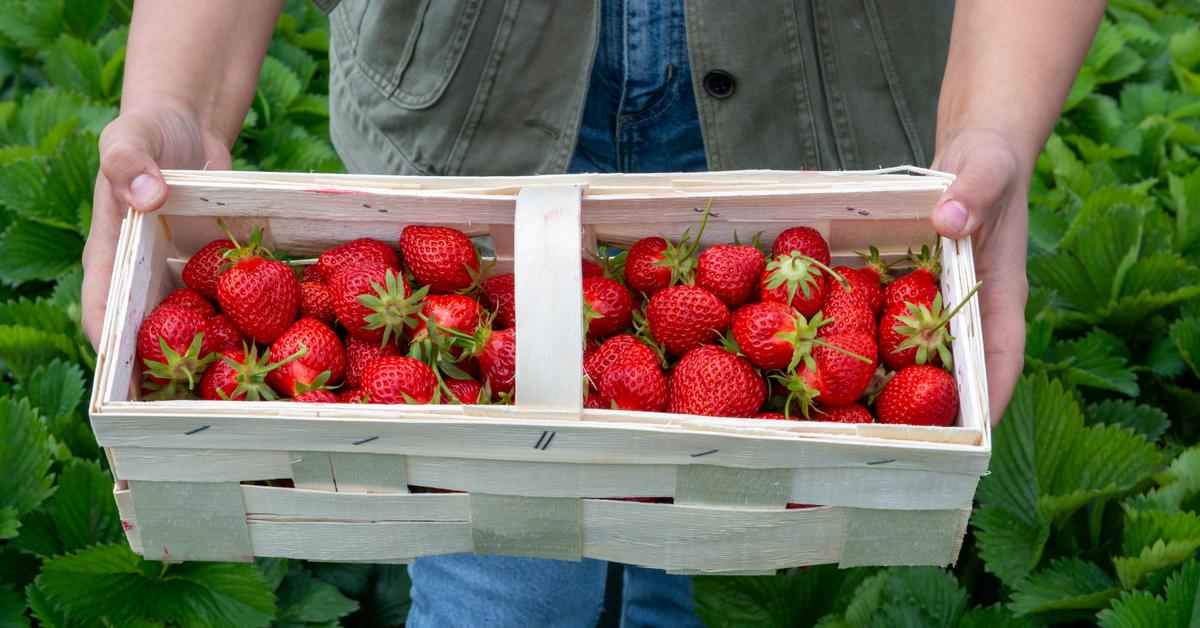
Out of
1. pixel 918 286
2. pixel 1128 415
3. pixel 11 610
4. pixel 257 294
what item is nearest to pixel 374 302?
pixel 257 294

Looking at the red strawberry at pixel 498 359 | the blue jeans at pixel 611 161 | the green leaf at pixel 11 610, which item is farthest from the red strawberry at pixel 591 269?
the green leaf at pixel 11 610

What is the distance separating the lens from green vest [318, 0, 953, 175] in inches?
53.2

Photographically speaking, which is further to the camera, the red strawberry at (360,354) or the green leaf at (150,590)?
the green leaf at (150,590)

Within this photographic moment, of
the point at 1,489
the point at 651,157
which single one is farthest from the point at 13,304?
the point at 651,157

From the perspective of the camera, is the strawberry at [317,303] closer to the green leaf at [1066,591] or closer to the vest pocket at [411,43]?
the vest pocket at [411,43]

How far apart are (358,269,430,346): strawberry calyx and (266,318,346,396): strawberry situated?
42 millimetres

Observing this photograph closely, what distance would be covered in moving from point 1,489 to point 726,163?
1.11 meters

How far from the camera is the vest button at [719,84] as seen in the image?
1.34 m

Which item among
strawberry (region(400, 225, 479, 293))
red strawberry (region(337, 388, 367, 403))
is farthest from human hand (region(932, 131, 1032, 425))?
red strawberry (region(337, 388, 367, 403))

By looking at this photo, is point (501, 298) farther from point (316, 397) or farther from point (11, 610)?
point (11, 610)

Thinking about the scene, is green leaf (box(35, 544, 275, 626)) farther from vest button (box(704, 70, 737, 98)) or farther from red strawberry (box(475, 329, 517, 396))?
vest button (box(704, 70, 737, 98))

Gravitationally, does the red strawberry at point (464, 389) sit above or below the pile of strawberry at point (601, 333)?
below

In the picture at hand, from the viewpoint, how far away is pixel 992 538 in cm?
163

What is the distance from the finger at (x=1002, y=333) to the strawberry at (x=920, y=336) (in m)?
0.10
